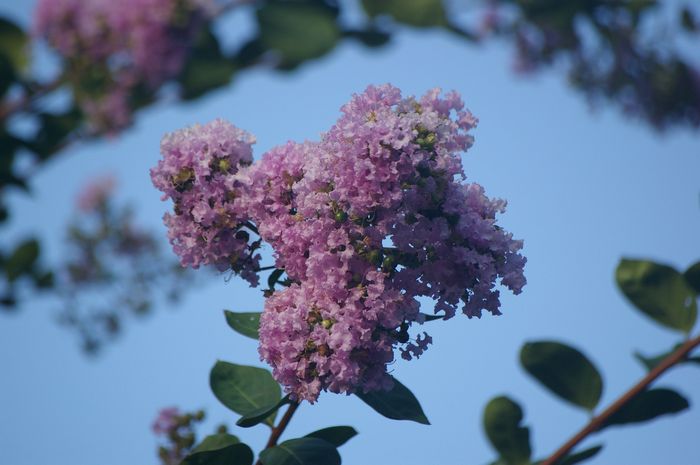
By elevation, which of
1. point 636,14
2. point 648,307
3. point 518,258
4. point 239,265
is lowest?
point 648,307

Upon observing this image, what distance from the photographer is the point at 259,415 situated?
1.96 m

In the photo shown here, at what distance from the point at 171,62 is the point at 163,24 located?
0.04 m

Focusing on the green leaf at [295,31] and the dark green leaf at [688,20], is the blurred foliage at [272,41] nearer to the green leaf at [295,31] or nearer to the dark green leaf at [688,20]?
the green leaf at [295,31]

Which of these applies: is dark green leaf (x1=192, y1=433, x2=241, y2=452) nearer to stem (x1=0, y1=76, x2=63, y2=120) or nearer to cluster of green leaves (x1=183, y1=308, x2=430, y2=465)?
cluster of green leaves (x1=183, y1=308, x2=430, y2=465)

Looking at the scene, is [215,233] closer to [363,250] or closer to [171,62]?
[363,250]

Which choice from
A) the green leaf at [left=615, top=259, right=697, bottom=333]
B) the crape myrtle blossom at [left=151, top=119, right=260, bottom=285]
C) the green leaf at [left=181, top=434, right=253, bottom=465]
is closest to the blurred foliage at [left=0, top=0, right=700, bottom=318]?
the green leaf at [left=615, top=259, right=697, bottom=333]

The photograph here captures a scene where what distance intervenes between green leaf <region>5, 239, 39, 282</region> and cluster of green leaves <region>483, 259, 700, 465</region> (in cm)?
74

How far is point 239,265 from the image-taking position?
228 centimetres

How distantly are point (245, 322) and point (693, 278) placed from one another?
1486 mm

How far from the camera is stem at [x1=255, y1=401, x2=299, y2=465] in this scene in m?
1.98

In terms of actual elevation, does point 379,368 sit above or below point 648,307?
above

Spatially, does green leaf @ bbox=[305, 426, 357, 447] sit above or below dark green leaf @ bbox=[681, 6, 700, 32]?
below

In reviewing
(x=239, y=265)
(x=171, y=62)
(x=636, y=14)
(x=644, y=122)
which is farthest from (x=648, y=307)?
(x=239, y=265)

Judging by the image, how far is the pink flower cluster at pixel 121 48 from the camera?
0.87m
